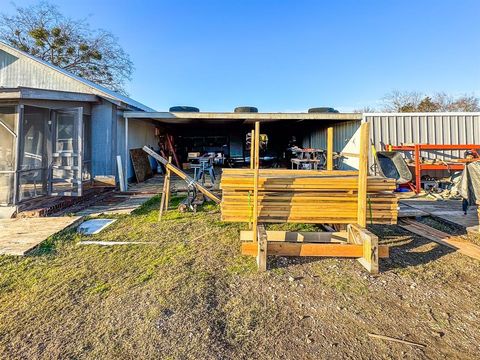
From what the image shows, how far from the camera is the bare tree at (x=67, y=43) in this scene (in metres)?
19.2

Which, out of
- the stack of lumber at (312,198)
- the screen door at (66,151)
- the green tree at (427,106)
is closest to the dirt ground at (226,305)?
the stack of lumber at (312,198)

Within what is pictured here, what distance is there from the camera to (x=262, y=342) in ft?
6.64

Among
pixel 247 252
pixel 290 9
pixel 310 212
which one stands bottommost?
pixel 247 252

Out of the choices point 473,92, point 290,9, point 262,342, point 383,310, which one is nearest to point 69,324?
point 262,342

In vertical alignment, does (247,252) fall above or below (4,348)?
above

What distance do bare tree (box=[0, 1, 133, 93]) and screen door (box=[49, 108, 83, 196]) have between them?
673 inches

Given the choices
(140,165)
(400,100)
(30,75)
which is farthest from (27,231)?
(400,100)

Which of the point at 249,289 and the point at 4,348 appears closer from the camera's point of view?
the point at 4,348

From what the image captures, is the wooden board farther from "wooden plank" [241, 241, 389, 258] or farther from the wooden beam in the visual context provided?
the wooden beam

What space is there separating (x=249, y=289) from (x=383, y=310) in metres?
1.19

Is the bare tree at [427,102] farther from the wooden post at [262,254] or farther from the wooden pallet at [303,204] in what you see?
the wooden post at [262,254]

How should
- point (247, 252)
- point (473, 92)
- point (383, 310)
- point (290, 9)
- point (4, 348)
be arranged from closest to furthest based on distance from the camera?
point (4, 348) → point (383, 310) → point (247, 252) → point (290, 9) → point (473, 92)

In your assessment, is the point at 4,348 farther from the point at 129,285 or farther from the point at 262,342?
the point at 262,342

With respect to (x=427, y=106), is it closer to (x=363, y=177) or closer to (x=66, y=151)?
(x=363, y=177)
